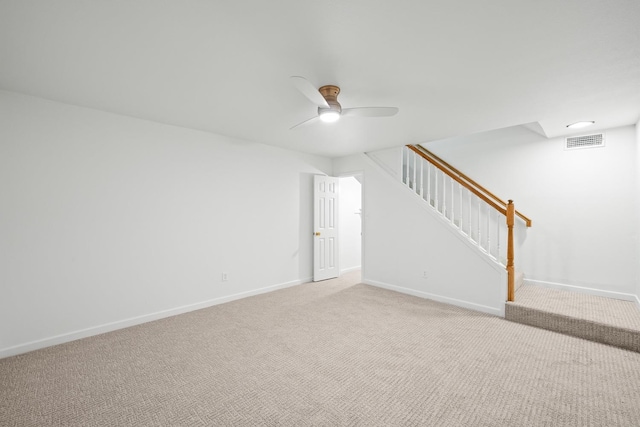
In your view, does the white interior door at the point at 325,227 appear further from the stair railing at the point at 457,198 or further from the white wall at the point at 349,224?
the stair railing at the point at 457,198

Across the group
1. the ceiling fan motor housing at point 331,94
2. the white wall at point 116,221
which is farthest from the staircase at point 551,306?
the white wall at point 116,221

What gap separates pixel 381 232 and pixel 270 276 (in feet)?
6.84

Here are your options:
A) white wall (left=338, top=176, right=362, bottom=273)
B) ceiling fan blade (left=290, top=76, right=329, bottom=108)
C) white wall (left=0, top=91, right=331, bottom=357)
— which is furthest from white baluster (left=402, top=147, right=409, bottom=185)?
ceiling fan blade (left=290, top=76, right=329, bottom=108)

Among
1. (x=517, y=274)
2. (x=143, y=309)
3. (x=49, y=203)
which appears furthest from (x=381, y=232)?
(x=49, y=203)

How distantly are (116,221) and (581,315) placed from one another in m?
5.30

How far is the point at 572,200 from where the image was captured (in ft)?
12.4

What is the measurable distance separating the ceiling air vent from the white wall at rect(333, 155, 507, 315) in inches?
78.5

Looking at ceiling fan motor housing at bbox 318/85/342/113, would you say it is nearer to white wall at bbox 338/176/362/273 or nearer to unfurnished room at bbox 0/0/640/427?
unfurnished room at bbox 0/0/640/427

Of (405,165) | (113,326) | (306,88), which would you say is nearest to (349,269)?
(405,165)

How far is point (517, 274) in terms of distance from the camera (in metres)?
3.94

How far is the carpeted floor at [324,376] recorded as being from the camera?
177 centimetres

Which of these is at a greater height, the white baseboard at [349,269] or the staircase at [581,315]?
the staircase at [581,315]

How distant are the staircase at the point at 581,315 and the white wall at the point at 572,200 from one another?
0.34 m

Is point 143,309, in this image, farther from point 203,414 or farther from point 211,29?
point 211,29
